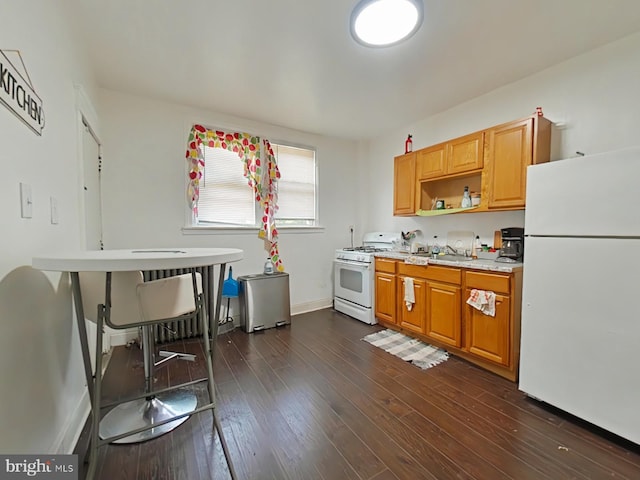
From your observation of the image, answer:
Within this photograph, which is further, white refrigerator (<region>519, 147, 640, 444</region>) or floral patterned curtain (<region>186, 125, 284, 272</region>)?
floral patterned curtain (<region>186, 125, 284, 272</region>)

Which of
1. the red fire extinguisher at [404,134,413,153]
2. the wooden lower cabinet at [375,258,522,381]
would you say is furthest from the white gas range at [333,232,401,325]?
the red fire extinguisher at [404,134,413,153]

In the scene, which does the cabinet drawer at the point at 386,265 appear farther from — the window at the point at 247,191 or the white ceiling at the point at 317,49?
the white ceiling at the point at 317,49

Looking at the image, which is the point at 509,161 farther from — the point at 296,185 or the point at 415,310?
the point at 296,185

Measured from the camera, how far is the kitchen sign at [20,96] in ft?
3.14

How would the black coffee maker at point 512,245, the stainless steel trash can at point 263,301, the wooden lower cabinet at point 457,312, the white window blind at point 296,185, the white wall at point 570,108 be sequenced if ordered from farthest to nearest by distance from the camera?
the white window blind at point 296,185
the stainless steel trash can at point 263,301
the black coffee maker at point 512,245
the wooden lower cabinet at point 457,312
the white wall at point 570,108

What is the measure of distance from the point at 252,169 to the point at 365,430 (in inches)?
116

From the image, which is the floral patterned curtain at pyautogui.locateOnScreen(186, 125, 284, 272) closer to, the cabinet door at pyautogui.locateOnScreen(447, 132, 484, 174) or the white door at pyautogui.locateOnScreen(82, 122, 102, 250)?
the white door at pyautogui.locateOnScreen(82, 122, 102, 250)

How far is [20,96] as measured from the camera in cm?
107

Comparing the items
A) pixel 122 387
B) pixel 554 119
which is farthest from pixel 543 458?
pixel 122 387

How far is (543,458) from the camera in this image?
144 centimetres

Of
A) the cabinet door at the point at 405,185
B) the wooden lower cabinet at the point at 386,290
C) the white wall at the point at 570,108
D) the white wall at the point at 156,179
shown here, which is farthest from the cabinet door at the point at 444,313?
the white wall at the point at 156,179

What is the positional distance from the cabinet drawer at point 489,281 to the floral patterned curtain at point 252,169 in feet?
7.29

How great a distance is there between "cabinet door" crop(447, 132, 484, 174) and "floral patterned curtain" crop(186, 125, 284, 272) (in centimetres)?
207

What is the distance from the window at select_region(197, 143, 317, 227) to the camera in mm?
3277
